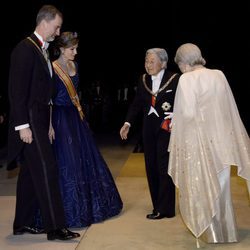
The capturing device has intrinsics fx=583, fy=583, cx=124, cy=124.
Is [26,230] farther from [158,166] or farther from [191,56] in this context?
[191,56]

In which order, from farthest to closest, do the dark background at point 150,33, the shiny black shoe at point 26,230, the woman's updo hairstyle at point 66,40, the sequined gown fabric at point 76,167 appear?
the dark background at point 150,33 → the woman's updo hairstyle at point 66,40 → the sequined gown fabric at point 76,167 → the shiny black shoe at point 26,230

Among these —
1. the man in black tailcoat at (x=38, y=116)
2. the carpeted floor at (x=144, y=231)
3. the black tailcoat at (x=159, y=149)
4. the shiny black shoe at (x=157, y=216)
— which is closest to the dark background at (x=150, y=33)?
the carpeted floor at (x=144, y=231)

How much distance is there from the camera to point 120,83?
2645 centimetres

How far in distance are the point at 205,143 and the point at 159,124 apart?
1.06 metres

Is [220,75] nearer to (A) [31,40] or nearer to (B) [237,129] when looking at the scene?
(B) [237,129]

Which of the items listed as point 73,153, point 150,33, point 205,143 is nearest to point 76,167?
point 73,153

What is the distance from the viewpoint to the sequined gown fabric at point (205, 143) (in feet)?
14.3

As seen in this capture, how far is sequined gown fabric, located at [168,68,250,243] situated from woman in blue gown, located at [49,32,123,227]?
1101 millimetres

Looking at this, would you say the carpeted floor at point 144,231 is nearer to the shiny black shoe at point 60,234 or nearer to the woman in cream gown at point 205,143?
the shiny black shoe at point 60,234

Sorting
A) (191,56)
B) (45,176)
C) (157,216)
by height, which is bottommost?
(157,216)

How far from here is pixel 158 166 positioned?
17.8 ft

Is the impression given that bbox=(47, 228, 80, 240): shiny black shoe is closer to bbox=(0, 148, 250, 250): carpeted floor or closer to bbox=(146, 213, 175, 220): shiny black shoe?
bbox=(0, 148, 250, 250): carpeted floor

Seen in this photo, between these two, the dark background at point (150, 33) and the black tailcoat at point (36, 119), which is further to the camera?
the dark background at point (150, 33)

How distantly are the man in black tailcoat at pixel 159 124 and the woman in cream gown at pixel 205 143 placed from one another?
0.89 meters
